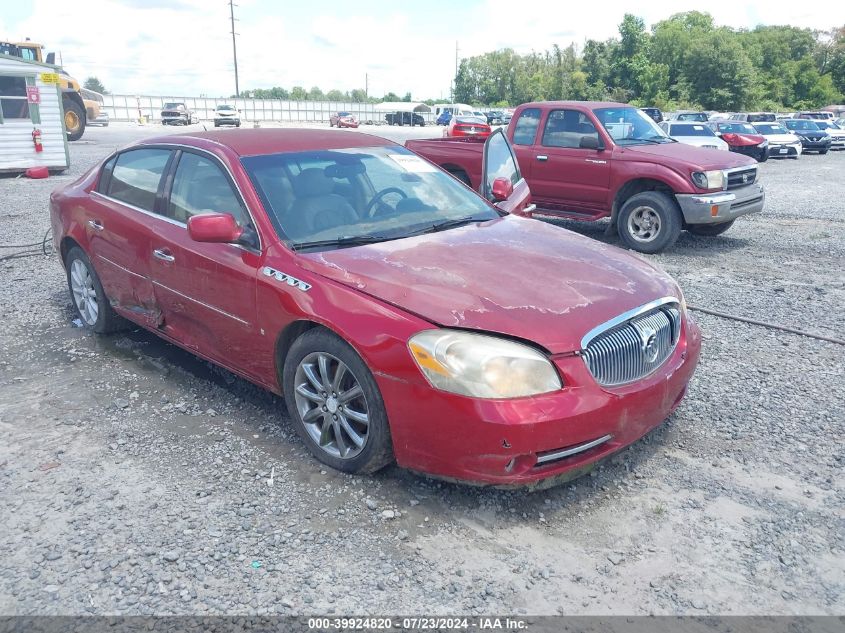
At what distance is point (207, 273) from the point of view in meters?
4.03

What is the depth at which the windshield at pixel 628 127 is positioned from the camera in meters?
9.36

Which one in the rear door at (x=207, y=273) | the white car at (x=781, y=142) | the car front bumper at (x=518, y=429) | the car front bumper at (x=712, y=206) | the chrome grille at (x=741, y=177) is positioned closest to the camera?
the car front bumper at (x=518, y=429)

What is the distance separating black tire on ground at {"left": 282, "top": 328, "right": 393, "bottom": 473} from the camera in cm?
317

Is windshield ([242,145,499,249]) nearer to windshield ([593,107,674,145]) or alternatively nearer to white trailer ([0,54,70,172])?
windshield ([593,107,674,145])

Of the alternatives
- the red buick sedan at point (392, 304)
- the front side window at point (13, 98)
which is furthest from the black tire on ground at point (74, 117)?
the red buick sedan at point (392, 304)

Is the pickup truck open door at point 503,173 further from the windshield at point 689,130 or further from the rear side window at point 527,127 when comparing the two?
the windshield at point 689,130

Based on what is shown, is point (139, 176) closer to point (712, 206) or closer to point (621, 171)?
point (621, 171)

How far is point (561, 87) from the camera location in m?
77.9

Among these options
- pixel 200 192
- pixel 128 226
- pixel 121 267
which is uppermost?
pixel 200 192

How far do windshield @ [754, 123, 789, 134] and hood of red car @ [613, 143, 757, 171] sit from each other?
766 inches

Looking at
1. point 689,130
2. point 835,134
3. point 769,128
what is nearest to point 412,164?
point 689,130

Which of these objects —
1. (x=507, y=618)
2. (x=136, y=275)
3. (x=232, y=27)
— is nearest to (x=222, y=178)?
(x=136, y=275)

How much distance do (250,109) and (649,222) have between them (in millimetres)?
64088

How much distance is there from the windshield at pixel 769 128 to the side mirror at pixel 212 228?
27.0 metres
